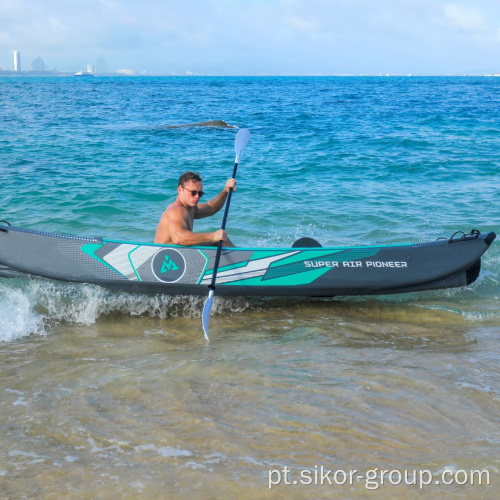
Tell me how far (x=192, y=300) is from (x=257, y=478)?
9.82 feet

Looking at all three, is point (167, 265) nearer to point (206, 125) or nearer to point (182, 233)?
point (182, 233)

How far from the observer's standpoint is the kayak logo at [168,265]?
17.9ft

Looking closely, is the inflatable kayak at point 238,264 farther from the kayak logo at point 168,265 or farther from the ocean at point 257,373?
the ocean at point 257,373

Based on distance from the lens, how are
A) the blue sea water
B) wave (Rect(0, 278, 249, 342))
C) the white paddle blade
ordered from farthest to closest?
the blue sea water, the white paddle blade, wave (Rect(0, 278, 249, 342))

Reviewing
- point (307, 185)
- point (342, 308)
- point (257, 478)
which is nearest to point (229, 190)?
point (342, 308)

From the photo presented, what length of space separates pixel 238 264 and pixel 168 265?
668 millimetres

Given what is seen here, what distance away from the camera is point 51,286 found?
575 centimetres

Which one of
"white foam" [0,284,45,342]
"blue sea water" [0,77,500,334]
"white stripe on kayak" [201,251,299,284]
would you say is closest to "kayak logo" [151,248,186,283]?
"white stripe on kayak" [201,251,299,284]

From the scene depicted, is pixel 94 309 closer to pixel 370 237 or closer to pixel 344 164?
pixel 370 237

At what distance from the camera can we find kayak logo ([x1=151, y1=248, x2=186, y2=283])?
5.47 m

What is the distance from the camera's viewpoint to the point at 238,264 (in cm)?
552

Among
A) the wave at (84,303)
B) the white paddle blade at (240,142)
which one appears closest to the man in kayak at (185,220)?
the wave at (84,303)

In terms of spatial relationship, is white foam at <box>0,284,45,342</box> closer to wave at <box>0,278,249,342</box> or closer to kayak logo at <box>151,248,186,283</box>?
wave at <box>0,278,249,342</box>

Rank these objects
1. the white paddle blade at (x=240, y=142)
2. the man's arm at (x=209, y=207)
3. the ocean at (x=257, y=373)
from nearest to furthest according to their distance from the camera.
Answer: the ocean at (x=257, y=373)
the man's arm at (x=209, y=207)
the white paddle blade at (x=240, y=142)
